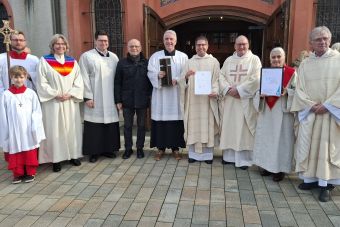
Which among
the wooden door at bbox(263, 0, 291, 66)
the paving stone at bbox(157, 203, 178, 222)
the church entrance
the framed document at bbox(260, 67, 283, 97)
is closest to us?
the paving stone at bbox(157, 203, 178, 222)

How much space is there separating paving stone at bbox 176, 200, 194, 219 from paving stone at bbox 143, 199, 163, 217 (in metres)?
0.24

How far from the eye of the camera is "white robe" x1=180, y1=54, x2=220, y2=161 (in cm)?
536

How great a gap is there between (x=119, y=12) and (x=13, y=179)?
483 cm

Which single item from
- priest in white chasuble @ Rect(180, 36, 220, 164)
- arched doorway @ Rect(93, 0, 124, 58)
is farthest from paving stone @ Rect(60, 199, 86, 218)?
arched doorway @ Rect(93, 0, 124, 58)

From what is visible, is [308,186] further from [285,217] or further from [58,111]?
[58,111]

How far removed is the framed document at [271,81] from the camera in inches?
175

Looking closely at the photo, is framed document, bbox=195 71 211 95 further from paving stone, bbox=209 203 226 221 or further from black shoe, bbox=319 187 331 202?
black shoe, bbox=319 187 331 202

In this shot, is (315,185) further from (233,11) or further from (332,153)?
(233,11)

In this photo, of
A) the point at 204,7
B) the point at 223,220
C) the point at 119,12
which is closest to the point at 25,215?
the point at 223,220

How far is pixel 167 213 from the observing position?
3.81 m

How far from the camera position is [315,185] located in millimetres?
4484

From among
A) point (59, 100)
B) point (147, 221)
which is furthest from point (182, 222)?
point (59, 100)

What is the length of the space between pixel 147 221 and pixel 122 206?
0.49 meters

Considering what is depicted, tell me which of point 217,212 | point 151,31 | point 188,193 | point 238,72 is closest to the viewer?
point 217,212
